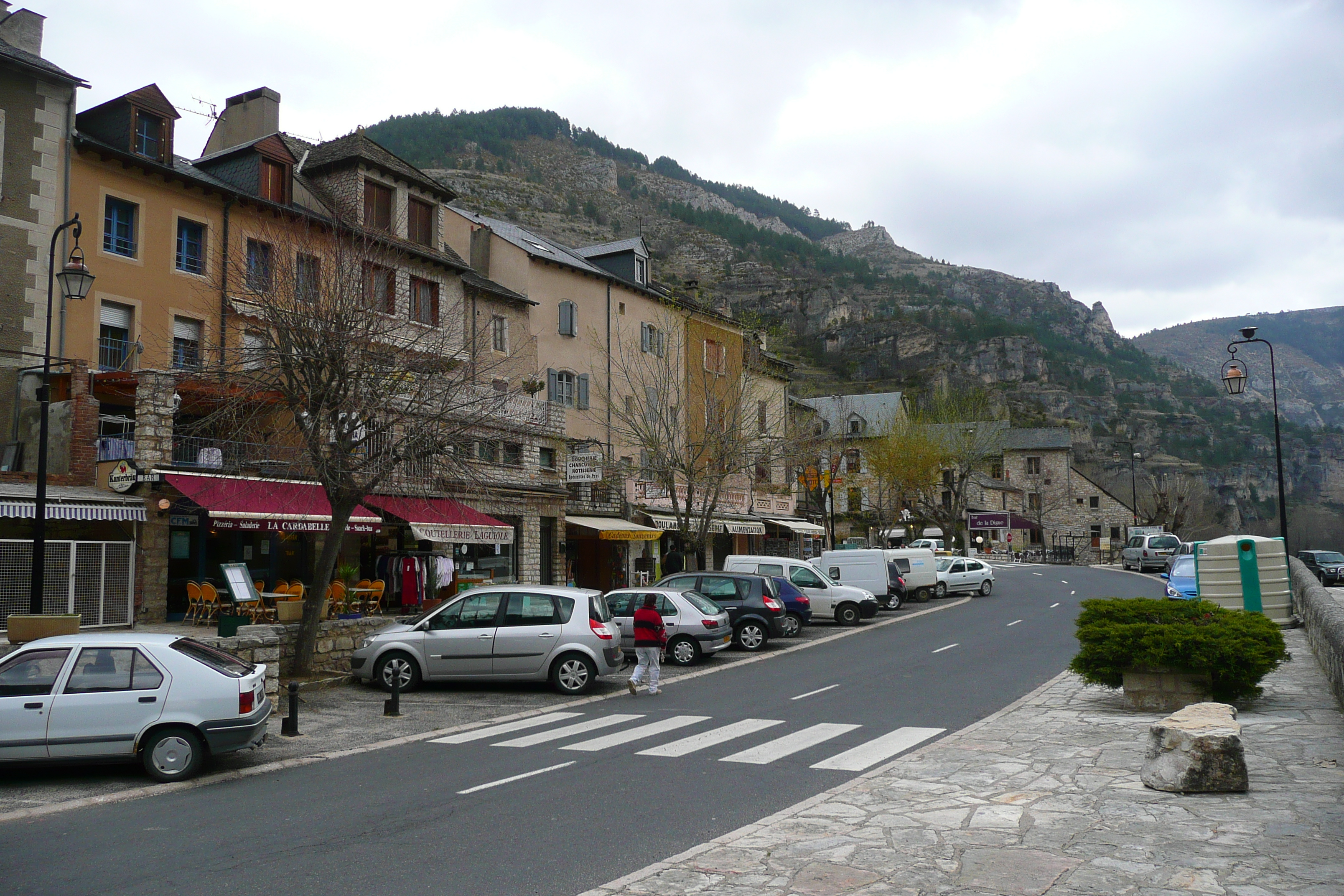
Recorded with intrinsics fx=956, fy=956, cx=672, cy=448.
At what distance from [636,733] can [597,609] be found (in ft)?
13.0

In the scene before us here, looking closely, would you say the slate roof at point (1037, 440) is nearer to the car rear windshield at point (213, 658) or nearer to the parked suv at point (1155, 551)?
the parked suv at point (1155, 551)

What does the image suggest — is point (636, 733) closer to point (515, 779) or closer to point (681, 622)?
point (515, 779)

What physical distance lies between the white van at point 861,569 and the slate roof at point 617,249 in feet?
51.1

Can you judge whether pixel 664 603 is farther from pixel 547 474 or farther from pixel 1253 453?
pixel 1253 453

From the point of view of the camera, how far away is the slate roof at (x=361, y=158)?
27328mm

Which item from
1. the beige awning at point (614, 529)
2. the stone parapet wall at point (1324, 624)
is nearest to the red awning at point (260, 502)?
the beige awning at point (614, 529)

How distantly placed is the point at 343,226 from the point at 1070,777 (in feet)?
55.7

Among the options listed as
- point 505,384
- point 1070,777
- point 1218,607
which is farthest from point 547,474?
point 1070,777

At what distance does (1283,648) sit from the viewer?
11805 mm

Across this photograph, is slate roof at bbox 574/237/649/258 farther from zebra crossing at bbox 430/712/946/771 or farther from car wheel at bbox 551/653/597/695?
zebra crossing at bbox 430/712/946/771

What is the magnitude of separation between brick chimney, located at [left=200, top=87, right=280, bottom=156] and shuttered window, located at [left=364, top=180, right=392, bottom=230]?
148 inches

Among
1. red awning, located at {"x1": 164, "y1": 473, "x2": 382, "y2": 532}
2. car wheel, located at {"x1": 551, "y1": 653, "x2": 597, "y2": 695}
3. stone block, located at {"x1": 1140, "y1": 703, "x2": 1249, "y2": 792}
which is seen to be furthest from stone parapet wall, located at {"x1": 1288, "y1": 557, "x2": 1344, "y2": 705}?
red awning, located at {"x1": 164, "y1": 473, "x2": 382, "y2": 532}

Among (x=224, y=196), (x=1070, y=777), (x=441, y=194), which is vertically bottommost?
(x=1070, y=777)

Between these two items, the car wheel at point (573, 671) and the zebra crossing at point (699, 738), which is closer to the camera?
the zebra crossing at point (699, 738)
